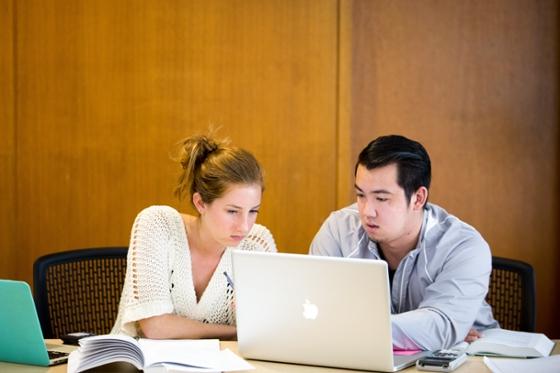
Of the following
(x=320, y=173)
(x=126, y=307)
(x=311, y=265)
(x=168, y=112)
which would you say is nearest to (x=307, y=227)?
(x=320, y=173)

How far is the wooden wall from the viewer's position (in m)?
4.22

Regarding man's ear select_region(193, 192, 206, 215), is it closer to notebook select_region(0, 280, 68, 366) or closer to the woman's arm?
the woman's arm

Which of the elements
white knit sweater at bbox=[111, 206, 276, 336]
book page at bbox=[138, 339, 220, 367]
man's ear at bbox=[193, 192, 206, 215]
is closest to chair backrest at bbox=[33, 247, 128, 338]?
white knit sweater at bbox=[111, 206, 276, 336]

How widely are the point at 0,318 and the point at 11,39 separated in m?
2.30

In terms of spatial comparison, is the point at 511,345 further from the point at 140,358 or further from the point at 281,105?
the point at 281,105

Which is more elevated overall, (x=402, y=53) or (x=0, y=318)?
(x=402, y=53)

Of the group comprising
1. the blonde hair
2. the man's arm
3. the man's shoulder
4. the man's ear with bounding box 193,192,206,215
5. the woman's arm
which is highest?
the blonde hair

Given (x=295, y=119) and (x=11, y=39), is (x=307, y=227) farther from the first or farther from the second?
(x=11, y=39)

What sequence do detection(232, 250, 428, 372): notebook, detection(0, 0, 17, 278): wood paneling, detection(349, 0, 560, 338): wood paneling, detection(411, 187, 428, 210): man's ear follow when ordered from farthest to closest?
detection(0, 0, 17, 278): wood paneling
detection(349, 0, 560, 338): wood paneling
detection(411, 187, 428, 210): man's ear
detection(232, 250, 428, 372): notebook

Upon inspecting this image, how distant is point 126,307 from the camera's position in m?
2.97

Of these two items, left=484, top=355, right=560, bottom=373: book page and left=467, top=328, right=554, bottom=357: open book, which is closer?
left=484, top=355, right=560, bottom=373: book page

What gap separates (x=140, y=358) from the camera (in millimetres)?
2410

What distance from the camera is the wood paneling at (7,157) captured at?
4.43 meters

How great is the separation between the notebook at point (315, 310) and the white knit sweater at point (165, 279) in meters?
0.53
